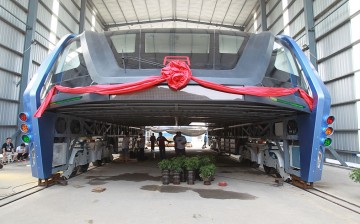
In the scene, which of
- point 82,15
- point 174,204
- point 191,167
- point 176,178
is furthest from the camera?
point 82,15

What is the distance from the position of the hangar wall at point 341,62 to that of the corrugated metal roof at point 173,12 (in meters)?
8.99

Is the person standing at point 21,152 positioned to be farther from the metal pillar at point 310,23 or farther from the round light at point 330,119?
the metal pillar at point 310,23

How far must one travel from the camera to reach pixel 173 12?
26438mm

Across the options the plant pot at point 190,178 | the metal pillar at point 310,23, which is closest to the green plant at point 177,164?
the plant pot at point 190,178

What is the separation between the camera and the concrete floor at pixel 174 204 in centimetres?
451

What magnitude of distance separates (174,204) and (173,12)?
23.9 meters

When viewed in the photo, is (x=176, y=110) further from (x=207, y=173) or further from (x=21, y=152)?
(x=21, y=152)

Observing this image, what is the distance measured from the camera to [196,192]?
645 cm

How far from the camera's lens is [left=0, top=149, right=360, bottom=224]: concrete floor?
4.51m

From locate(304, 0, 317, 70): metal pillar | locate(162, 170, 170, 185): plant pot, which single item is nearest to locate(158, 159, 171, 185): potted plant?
locate(162, 170, 170, 185): plant pot

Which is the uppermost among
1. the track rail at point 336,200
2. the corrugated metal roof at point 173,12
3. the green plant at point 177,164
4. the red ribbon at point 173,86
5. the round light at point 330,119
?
the corrugated metal roof at point 173,12

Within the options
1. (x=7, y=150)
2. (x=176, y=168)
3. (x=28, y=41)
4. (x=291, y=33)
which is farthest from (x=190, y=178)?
(x=291, y=33)

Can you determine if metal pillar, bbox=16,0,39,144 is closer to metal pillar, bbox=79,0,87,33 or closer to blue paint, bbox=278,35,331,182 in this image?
metal pillar, bbox=79,0,87,33

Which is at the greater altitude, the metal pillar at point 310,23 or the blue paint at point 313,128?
the metal pillar at point 310,23
